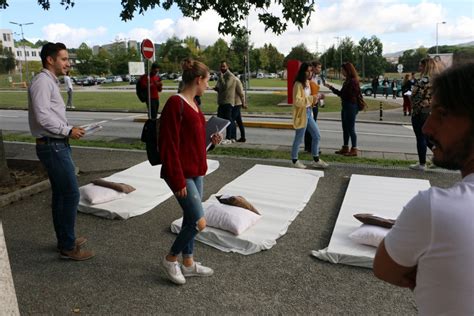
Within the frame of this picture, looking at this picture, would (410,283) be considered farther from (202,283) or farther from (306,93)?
(306,93)

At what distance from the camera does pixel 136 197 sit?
20.0 feet

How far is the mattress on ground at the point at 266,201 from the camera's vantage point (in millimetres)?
4570

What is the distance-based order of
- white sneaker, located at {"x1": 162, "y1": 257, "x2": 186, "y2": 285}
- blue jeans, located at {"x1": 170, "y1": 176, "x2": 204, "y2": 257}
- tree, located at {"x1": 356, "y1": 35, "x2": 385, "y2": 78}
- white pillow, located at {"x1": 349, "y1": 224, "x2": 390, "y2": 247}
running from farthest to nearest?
1. tree, located at {"x1": 356, "y1": 35, "x2": 385, "y2": 78}
2. white pillow, located at {"x1": 349, "y1": 224, "x2": 390, "y2": 247}
3. white sneaker, located at {"x1": 162, "y1": 257, "x2": 186, "y2": 285}
4. blue jeans, located at {"x1": 170, "y1": 176, "x2": 204, "y2": 257}

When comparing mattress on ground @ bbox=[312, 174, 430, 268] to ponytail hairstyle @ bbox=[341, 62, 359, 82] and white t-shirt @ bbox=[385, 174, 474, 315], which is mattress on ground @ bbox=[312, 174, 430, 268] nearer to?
ponytail hairstyle @ bbox=[341, 62, 359, 82]

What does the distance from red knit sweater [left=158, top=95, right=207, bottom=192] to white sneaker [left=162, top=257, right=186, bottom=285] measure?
74cm

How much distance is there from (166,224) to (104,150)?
5144 mm

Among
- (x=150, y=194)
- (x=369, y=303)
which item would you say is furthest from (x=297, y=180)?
(x=369, y=303)

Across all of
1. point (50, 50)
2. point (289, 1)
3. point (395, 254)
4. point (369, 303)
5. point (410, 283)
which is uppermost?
→ point (289, 1)

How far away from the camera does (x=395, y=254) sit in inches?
51.3

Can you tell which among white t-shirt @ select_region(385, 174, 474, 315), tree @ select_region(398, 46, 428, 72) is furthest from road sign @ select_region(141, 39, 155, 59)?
tree @ select_region(398, 46, 428, 72)

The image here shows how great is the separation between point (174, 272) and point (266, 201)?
2351 mm

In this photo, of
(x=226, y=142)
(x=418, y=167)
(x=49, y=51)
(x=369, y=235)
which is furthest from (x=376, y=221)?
(x=226, y=142)

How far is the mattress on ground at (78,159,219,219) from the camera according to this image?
216 inches

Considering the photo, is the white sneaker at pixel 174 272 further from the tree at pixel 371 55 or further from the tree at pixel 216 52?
the tree at pixel 371 55
